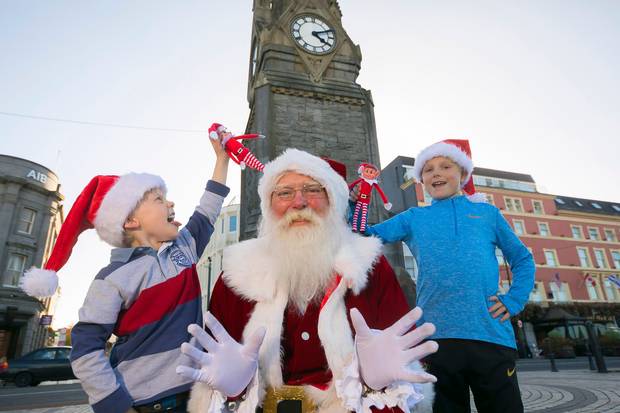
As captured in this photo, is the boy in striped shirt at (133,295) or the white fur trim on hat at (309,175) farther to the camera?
the white fur trim on hat at (309,175)

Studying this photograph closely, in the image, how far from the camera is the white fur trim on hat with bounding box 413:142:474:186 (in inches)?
112

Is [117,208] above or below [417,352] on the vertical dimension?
above

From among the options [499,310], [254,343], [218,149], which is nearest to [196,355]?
[254,343]

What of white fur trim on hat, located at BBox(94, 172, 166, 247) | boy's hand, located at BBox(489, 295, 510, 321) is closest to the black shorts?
boy's hand, located at BBox(489, 295, 510, 321)

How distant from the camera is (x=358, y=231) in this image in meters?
2.74

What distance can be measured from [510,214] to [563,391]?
29.4 metres

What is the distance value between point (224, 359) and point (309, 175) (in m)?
1.24

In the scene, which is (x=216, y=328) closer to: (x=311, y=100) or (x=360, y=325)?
(x=360, y=325)

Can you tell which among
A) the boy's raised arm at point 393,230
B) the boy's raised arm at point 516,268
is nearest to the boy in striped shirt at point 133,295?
the boy's raised arm at point 393,230

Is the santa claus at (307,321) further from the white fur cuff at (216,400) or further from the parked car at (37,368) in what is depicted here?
the parked car at (37,368)

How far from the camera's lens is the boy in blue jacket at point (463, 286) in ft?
6.92

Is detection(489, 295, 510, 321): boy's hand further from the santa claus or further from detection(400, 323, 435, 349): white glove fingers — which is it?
detection(400, 323, 435, 349): white glove fingers

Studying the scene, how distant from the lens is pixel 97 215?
2.34 metres

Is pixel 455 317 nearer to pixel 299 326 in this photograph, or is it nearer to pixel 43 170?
pixel 299 326
